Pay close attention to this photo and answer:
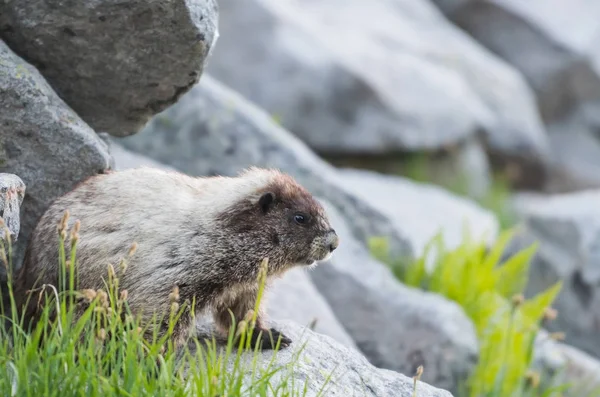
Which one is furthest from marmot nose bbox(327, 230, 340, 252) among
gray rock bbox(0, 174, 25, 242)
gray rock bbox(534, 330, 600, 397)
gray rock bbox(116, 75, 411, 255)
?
gray rock bbox(534, 330, 600, 397)

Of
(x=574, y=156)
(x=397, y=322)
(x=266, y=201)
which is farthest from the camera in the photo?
(x=574, y=156)

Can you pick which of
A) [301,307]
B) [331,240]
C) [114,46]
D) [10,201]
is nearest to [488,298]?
[301,307]

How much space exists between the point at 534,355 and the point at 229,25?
19.6 ft

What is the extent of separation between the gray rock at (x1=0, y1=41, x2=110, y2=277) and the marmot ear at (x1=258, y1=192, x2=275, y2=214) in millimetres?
921

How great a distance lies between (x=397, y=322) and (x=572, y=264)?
10.9 feet

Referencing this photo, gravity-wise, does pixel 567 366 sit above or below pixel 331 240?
below

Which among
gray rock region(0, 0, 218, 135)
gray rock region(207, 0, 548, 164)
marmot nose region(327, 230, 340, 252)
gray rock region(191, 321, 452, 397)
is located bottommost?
gray rock region(191, 321, 452, 397)

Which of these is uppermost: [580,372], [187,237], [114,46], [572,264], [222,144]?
[114,46]

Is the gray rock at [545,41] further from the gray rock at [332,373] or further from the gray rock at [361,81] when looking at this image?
the gray rock at [332,373]

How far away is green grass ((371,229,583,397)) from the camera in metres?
7.38

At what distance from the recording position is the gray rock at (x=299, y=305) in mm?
6379

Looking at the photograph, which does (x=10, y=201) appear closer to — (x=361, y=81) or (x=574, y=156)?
(x=361, y=81)

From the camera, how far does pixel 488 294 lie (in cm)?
830

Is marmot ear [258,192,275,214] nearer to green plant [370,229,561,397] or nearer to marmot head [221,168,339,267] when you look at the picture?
marmot head [221,168,339,267]
